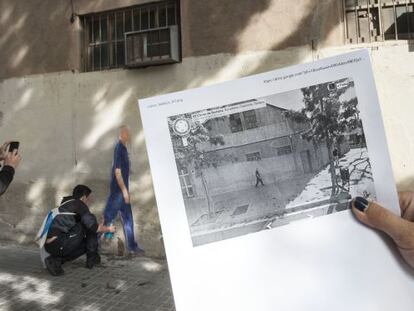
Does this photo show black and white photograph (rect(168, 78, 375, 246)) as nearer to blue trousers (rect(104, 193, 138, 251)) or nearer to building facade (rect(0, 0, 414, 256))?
building facade (rect(0, 0, 414, 256))

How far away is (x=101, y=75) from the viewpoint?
5273 millimetres

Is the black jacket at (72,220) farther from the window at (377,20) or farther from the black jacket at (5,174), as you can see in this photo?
the window at (377,20)

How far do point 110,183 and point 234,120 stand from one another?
A: 423 cm

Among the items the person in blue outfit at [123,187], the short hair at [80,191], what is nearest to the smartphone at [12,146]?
the short hair at [80,191]

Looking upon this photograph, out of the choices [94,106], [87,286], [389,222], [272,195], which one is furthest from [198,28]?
[389,222]

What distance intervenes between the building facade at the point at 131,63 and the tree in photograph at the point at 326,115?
3.24m

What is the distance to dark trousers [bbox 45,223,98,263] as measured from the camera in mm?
4586

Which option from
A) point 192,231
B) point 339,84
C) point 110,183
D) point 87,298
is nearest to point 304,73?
point 339,84

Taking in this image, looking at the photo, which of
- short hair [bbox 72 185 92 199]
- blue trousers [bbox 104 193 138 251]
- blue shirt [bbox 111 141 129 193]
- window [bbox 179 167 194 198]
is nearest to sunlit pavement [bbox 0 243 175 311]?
blue trousers [bbox 104 193 138 251]

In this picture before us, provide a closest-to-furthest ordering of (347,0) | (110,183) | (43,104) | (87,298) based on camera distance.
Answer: (87,298)
(347,0)
(110,183)
(43,104)

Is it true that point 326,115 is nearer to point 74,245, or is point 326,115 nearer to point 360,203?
point 360,203

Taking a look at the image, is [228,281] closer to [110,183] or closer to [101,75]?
[110,183]

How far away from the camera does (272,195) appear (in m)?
1.20

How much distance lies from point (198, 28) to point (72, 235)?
290 centimetres
